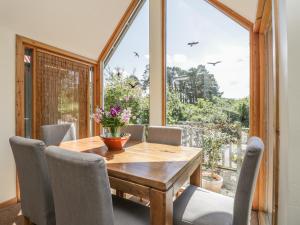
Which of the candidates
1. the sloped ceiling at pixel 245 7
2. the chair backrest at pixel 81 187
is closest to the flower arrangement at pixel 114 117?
the chair backrest at pixel 81 187

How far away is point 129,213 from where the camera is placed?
4.69 feet

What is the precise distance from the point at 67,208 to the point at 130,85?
2.74 meters

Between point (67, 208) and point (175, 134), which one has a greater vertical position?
point (175, 134)

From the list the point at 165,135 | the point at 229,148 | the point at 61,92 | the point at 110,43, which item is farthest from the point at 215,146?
the point at 110,43

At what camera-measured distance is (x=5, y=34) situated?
2473 millimetres

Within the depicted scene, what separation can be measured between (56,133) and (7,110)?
666 millimetres

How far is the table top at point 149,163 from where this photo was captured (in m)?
1.26

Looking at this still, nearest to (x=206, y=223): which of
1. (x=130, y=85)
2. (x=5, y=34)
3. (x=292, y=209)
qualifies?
(x=292, y=209)

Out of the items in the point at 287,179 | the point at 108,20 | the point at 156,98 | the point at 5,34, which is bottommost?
the point at 287,179

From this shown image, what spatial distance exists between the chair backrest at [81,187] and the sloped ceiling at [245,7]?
2491 millimetres

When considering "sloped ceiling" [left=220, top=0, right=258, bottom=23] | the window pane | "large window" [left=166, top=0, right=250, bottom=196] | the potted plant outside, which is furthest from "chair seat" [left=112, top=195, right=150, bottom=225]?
"sloped ceiling" [left=220, top=0, right=258, bottom=23]

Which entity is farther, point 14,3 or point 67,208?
point 14,3

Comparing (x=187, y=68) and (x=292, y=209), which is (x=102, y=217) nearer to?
(x=292, y=209)

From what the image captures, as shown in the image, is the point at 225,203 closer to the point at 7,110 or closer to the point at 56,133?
the point at 56,133
